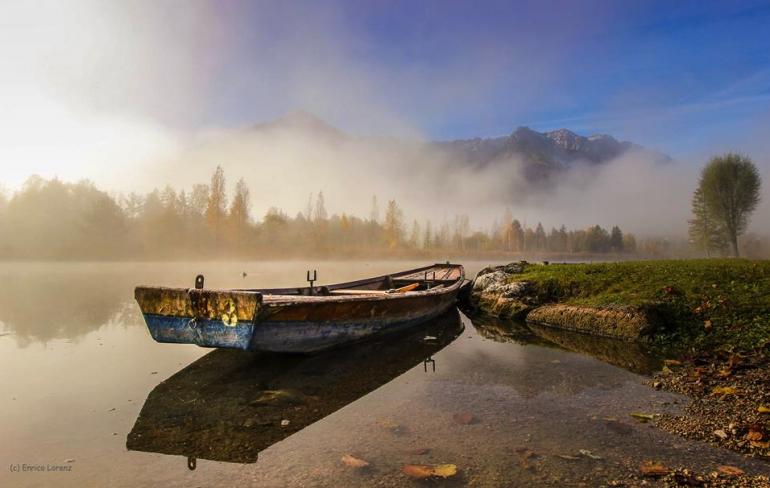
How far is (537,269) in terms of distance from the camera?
2014 centimetres

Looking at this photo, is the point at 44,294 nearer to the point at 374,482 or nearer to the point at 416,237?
the point at 374,482

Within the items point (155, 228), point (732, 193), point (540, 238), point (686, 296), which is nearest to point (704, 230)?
point (732, 193)

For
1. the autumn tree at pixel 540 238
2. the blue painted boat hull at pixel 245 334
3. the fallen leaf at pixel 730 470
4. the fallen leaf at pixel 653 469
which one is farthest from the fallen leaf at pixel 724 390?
the autumn tree at pixel 540 238

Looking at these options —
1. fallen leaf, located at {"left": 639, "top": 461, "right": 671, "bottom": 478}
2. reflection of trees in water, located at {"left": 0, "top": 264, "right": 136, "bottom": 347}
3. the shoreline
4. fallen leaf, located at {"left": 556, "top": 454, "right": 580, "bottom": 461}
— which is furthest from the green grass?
reflection of trees in water, located at {"left": 0, "top": 264, "right": 136, "bottom": 347}

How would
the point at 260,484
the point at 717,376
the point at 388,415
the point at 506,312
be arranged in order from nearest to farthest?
1. the point at 260,484
2. the point at 388,415
3. the point at 717,376
4. the point at 506,312

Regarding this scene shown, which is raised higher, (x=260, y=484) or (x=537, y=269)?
(x=537, y=269)

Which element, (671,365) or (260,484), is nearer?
(260,484)

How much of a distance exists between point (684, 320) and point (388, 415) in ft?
34.4

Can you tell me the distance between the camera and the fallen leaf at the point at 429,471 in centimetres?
450

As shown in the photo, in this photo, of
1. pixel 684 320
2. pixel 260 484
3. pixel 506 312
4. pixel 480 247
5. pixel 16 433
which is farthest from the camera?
pixel 480 247

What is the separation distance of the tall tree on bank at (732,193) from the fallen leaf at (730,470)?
2660 inches

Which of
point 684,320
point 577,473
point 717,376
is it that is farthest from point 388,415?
point 684,320

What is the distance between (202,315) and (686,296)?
14.5 metres

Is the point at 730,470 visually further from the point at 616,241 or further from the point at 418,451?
the point at 616,241
